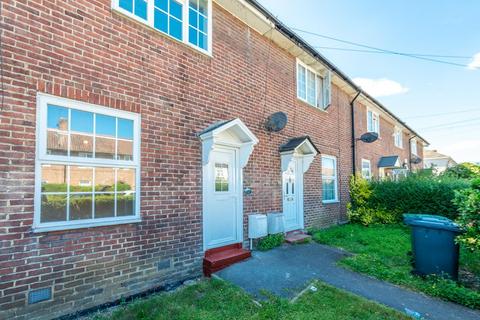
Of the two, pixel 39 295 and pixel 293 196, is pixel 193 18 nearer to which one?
pixel 39 295

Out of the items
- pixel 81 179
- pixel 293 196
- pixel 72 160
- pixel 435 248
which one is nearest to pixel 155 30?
pixel 72 160

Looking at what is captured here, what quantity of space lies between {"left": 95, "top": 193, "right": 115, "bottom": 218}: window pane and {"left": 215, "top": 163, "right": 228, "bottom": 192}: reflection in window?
2293mm

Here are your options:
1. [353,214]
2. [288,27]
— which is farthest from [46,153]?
[353,214]

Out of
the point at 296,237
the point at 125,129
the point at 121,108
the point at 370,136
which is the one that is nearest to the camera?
the point at 121,108

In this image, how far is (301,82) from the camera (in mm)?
9195

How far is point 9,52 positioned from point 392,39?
42.4 ft

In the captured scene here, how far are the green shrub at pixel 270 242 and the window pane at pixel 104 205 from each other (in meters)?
3.74

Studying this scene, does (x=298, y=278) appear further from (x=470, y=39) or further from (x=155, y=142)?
(x=470, y=39)

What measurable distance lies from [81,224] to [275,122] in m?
5.26

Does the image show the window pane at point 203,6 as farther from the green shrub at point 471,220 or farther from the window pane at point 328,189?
the window pane at point 328,189

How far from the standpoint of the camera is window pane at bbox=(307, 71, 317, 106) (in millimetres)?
9595

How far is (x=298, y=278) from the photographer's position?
15.8ft

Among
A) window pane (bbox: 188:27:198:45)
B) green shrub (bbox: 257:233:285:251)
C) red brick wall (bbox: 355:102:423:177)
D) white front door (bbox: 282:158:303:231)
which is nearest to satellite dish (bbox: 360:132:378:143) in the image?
red brick wall (bbox: 355:102:423:177)

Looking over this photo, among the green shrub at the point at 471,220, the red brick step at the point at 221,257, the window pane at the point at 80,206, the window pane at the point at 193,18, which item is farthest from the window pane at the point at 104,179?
the green shrub at the point at 471,220
